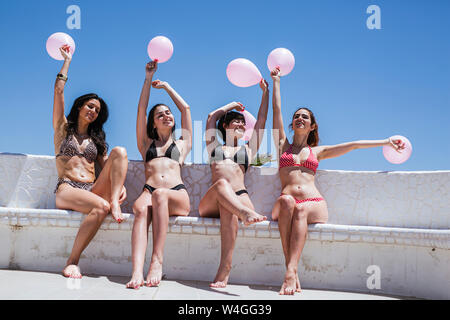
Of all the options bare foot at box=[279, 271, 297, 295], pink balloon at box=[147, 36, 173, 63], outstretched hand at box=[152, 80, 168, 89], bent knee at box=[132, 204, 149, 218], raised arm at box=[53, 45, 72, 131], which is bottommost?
bare foot at box=[279, 271, 297, 295]

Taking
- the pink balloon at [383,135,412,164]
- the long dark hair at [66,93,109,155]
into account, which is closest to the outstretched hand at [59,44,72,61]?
the long dark hair at [66,93,109,155]

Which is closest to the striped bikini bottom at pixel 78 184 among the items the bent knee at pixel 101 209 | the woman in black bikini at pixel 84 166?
the woman in black bikini at pixel 84 166

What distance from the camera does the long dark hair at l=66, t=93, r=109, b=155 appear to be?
3.78 m

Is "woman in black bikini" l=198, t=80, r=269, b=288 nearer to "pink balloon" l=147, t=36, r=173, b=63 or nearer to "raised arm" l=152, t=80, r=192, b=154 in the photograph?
"raised arm" l=152, t=80, r=192, b=154

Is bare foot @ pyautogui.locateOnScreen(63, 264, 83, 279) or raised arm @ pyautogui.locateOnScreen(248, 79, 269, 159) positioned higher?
raised arm @ pyautogui.locateOnScreen(248, 79, 269, 159)

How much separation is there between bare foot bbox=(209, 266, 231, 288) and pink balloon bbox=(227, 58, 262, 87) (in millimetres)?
2008

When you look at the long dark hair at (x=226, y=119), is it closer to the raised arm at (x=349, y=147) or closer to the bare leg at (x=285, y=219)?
the raised arm at (x=349, y=147)

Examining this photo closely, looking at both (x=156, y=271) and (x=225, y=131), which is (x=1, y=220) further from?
(x=225, y=131)

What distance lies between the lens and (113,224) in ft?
10.5

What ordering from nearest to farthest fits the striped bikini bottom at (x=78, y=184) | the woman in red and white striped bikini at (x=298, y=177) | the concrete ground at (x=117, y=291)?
the concrete ground at (x=117, y=291) < the woman in red and white striped bikini at (x=298, y=177) < the striped bikini bottom at (x=78, y=184)

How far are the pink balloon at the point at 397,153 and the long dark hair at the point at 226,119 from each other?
151cm

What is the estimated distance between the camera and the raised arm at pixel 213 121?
154 inches

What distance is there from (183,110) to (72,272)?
191cm
